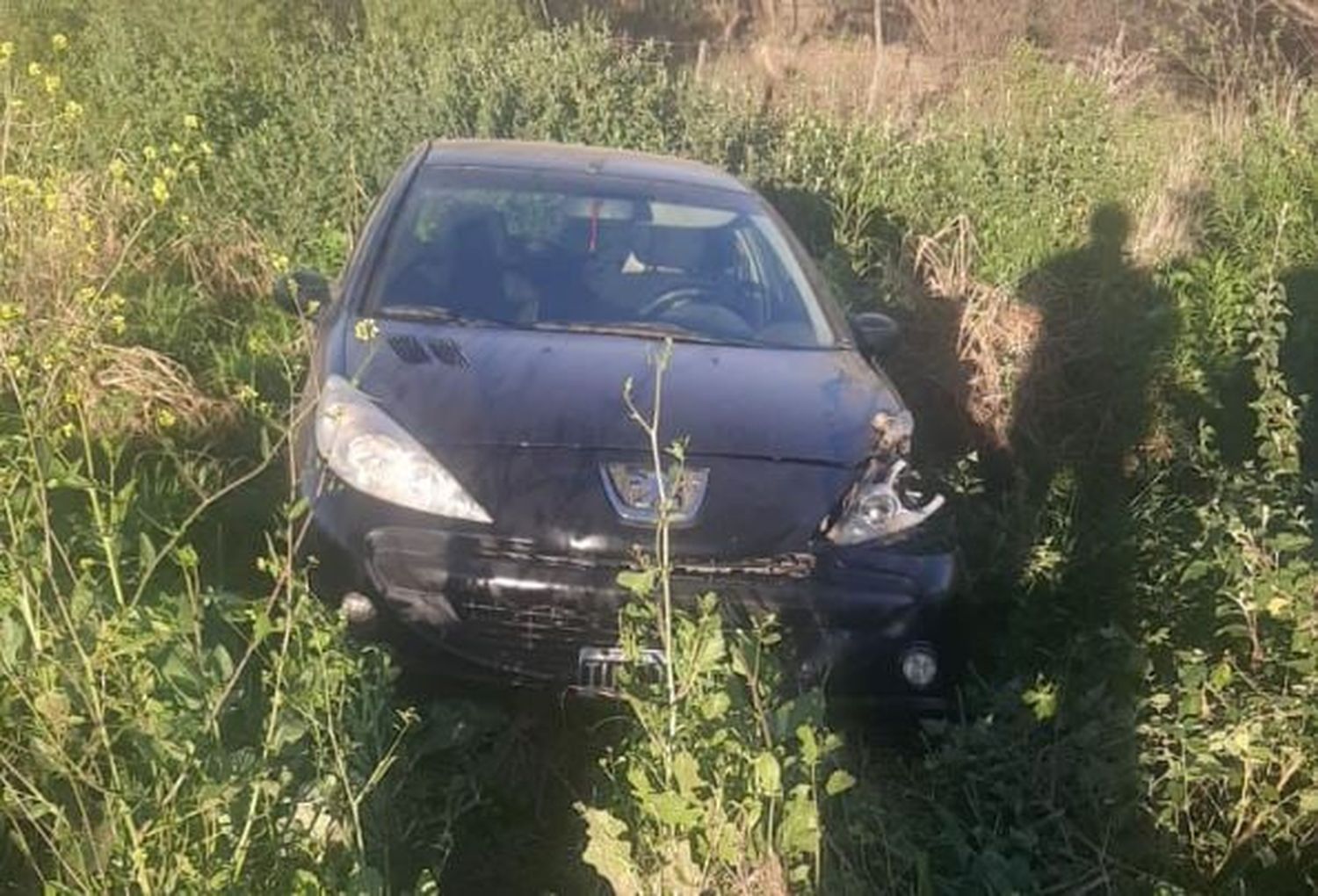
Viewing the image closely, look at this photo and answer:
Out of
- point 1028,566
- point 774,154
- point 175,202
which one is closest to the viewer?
point 1028,566

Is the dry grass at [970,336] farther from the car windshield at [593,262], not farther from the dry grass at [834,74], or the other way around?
the dry grass at [834,74]

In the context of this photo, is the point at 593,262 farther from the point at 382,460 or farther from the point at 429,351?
the point at 382,460

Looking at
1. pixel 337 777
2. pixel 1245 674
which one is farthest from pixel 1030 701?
pixel 337 777

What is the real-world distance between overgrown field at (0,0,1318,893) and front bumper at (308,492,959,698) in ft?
0.58

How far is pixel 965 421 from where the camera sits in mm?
7441

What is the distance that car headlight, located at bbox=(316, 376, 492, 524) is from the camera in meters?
4.02

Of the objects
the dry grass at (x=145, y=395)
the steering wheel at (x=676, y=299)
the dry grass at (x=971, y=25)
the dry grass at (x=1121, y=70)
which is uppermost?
the steering wheel at (x=676, y=299)

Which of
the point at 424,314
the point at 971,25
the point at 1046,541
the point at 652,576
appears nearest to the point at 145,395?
the point at 424,314

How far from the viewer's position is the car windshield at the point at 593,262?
515 centimetres

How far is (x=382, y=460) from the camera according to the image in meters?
4.13

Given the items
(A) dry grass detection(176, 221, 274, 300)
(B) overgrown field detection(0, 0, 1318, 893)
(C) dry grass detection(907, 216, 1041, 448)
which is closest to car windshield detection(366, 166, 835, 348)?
(B) overgrown field detection(0, 0, 1318, 893)

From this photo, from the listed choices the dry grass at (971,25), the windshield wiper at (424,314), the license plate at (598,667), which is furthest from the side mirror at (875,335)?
the dry grass at (971,25)

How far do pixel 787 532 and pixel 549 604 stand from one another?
65cm

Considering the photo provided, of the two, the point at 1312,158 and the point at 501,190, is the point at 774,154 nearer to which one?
the point at 1312,158
